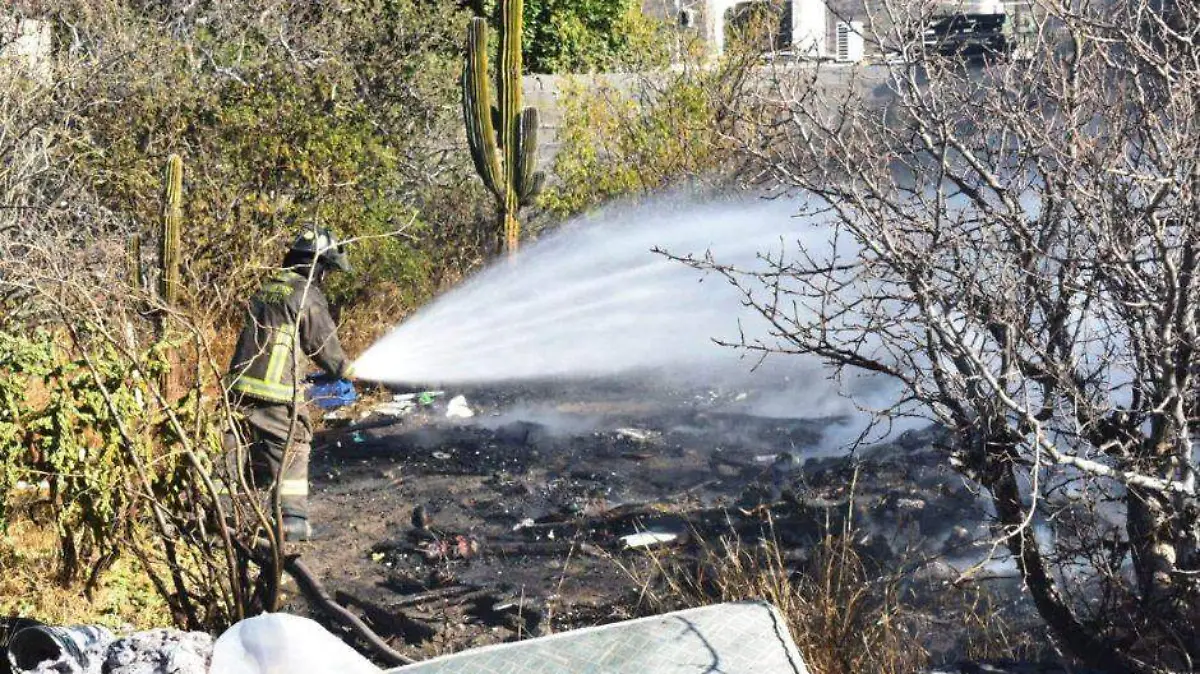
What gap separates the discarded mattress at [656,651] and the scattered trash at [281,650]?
18 cm

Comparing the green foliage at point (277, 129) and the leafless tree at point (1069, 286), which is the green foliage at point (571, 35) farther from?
the leafless tree at point (1069, 286)

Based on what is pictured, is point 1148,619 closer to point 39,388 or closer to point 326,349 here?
point 326,349

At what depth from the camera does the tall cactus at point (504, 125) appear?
40.1ft

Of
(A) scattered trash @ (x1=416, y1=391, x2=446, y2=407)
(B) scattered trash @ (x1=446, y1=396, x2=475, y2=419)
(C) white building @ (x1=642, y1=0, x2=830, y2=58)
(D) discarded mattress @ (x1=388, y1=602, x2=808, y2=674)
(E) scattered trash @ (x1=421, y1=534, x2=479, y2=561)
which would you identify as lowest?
(E) scattered trash @ (x1=421, y1=534, x2=479, y2=561)

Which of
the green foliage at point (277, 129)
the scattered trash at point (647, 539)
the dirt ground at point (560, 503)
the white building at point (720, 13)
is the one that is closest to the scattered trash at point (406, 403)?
the dirt ground at point (560, 503)

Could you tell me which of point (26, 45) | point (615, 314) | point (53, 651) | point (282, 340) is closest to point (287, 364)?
point (282, 340)

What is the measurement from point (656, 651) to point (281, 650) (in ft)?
3.35

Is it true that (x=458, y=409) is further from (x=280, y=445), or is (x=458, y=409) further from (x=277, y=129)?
(x=277, y=129)

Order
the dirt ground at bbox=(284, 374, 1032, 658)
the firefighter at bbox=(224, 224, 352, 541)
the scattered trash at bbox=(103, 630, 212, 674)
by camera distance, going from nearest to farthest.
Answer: the scattered trash at bbox=(103, 630, 212, 674) < the dirt ground at bbox=(284, 374, 1032, 658) < the firefighter at bbox=(224, 224, 352, 541)

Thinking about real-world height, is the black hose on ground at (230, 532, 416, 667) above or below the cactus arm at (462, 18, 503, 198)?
below

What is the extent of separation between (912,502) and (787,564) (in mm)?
1217

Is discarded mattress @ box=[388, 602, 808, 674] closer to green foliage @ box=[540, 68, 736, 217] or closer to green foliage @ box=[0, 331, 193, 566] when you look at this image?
green foliage @ box=[0, 331, 193, 566]

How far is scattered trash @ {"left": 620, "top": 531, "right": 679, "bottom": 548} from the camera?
714cm

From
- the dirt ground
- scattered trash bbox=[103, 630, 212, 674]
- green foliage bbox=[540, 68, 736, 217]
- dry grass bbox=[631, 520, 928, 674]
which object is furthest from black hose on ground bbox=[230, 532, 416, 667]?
green foliage bbox=[540, 68, 736, 217]
